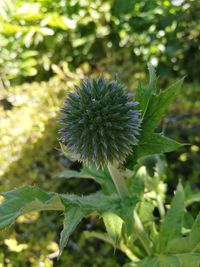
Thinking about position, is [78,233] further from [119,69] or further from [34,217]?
[119,69]

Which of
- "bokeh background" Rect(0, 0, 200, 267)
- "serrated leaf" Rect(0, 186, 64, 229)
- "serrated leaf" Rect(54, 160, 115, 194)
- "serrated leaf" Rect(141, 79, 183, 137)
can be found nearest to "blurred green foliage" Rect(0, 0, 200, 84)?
"bokeh background" Rect(0, 0, 200, 267)

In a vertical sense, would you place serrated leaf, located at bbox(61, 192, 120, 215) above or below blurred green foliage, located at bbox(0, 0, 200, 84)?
below

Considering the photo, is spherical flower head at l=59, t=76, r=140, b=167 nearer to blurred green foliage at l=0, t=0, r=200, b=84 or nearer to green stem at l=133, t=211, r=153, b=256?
green stem at l=133, t=211, r=153, b=256

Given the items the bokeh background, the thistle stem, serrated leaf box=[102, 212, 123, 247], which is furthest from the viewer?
the bokeh background

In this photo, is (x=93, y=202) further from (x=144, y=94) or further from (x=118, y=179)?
(x=144, y=94)

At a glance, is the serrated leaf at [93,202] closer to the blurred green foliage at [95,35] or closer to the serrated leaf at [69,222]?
the serrated leaf at [69,222]

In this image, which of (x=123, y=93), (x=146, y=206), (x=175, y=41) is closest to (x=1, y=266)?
(x=146, y=206)

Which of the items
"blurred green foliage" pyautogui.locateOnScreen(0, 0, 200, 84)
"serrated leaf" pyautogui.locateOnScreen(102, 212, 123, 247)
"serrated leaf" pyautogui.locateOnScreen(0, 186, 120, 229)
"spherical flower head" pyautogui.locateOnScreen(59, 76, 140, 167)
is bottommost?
"serrated leaf" pyautogui.locateOnScreen(102, 212, 123, 247)

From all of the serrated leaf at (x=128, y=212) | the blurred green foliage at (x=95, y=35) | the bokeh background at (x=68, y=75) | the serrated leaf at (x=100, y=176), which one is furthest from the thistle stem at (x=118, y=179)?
the blurred green foliage at (x=95, y=35)
